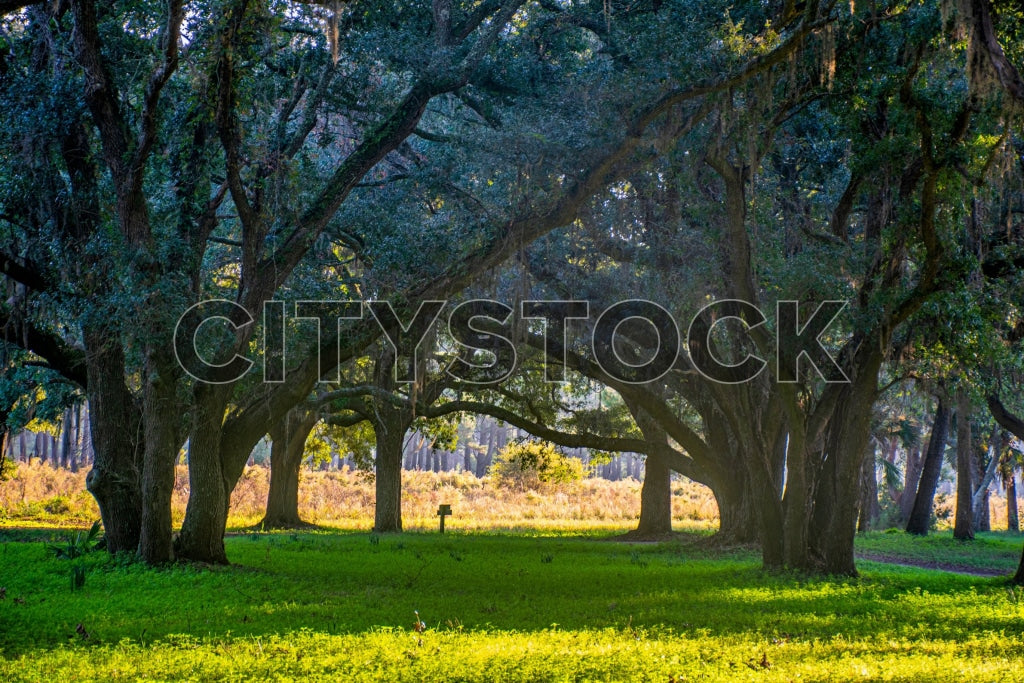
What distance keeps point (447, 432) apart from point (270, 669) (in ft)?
65.6

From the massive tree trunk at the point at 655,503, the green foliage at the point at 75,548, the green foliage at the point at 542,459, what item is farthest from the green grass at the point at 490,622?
the green foliage at the point at 542,459

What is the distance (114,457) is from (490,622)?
296 inches

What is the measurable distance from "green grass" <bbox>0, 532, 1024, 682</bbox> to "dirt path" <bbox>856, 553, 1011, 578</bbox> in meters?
3.49

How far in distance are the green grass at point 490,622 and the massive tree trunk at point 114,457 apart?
0.57m

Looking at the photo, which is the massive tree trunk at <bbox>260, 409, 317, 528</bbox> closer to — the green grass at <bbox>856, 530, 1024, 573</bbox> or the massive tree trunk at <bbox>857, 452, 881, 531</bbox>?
the green grass at <bbox>856, 530, 1024, 573</bbox>

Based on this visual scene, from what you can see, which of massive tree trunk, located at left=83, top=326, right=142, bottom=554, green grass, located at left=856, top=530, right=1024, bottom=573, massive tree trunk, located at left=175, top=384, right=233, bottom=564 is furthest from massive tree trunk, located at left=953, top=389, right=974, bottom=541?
massive tree trunk, located at left=83, top=326, right=142, bottom=554

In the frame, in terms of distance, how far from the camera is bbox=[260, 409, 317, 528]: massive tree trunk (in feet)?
86.8

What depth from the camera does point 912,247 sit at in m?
13.2

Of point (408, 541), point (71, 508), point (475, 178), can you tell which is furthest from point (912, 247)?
point (71, 508)

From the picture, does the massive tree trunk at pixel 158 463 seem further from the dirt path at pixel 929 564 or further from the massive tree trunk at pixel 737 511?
the dirt path at pixel 929 564

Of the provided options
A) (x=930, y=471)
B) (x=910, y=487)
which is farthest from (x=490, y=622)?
(x=910, y=487)

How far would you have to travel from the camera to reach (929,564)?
19.9 m

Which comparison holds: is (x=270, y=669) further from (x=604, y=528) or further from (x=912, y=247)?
(x=604, y=528)

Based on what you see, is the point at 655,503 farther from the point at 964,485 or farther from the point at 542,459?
the point at 964,485
